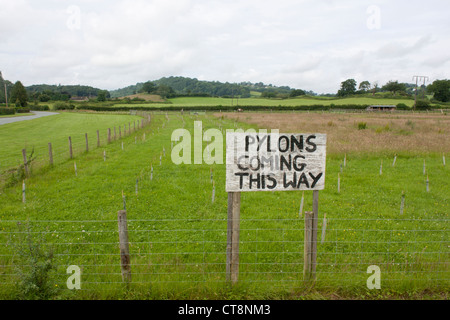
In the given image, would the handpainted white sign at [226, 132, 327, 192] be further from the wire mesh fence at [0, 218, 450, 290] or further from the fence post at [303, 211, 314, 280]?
the wire mesh fence at [0, 218, 450, 290]

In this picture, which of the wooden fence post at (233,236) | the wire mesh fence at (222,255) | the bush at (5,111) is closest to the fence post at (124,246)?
the wire mesh fence at (222,255)

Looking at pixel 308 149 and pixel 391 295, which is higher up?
pixel 308 149

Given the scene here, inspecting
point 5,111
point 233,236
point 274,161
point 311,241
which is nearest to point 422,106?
point 311,241

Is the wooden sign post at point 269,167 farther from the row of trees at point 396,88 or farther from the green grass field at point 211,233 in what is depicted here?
the row of trees at point 396,88

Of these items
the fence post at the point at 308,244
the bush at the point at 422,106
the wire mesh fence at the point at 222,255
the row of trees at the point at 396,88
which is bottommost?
the wire mesh fence at the point at 222,255

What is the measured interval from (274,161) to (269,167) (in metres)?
0.14

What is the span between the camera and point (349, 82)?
13675cm

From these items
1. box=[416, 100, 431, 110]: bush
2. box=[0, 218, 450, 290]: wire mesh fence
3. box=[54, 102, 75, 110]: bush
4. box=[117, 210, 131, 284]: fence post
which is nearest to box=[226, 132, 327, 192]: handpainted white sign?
box=[0, 218, 450, 290]: wire mesh fence

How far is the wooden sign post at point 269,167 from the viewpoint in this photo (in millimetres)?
4887

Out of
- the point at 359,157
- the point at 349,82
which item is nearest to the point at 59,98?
the point at 349,82

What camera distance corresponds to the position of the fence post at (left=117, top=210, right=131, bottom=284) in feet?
15.9

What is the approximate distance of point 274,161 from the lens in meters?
5.02

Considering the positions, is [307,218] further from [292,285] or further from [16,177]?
[16,177]
